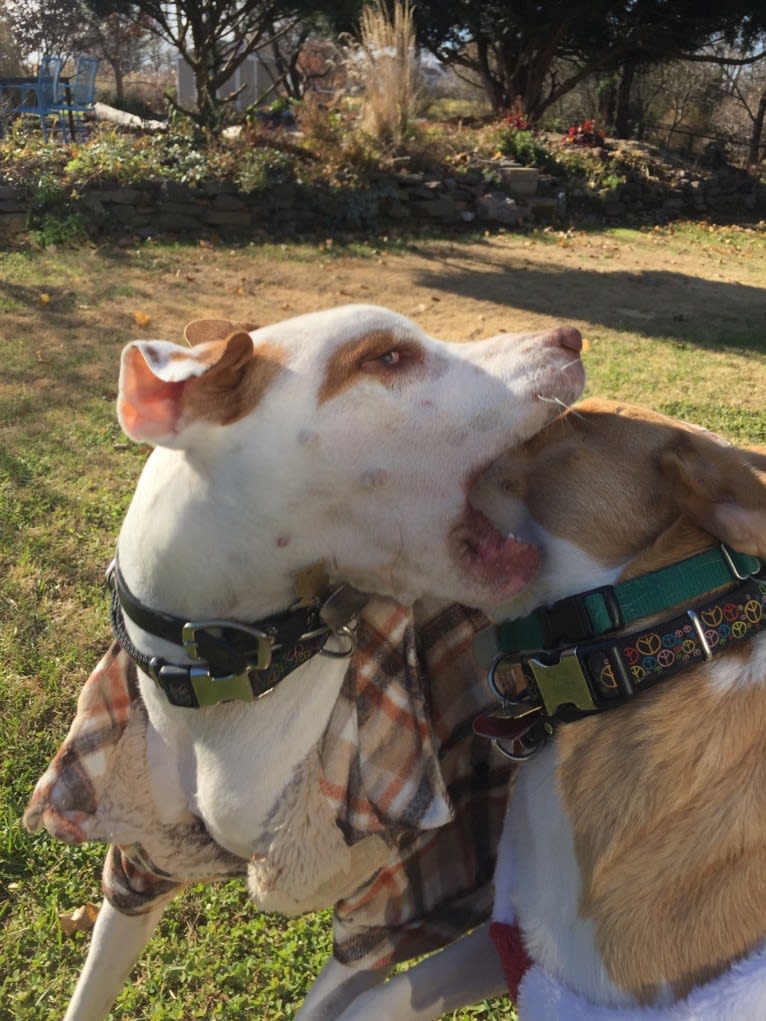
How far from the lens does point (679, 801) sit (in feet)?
4.85

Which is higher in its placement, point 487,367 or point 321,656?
point 487,367

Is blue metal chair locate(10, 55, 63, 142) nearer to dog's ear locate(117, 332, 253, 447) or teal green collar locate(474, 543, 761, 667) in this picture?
dog's ear locate(117, 332, 253, 447)

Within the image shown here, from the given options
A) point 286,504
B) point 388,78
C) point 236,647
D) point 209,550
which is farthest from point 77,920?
point 388,78

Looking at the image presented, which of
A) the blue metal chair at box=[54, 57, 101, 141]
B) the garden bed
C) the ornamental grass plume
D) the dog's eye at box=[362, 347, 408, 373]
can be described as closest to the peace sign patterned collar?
the dog's eye at box=[362, 347, 408, 373]

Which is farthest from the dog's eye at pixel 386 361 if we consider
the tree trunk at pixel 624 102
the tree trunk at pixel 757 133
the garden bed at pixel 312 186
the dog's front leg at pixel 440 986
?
the tree trunk at pixel 757 133

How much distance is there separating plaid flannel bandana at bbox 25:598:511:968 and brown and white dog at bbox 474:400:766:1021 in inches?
9.5

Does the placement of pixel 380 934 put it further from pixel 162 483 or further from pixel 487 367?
pixel 487 367

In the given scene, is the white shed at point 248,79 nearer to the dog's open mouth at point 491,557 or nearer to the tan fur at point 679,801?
the dog's open mouth at point 491,557

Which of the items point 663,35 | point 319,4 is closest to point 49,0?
point 319,4

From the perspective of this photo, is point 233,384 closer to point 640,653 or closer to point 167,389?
point 167,389

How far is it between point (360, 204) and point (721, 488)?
10.9 m

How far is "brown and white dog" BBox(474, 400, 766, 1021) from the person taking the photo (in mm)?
1427

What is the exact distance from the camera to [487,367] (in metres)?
1.78

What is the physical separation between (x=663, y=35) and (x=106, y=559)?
63.4 ft
